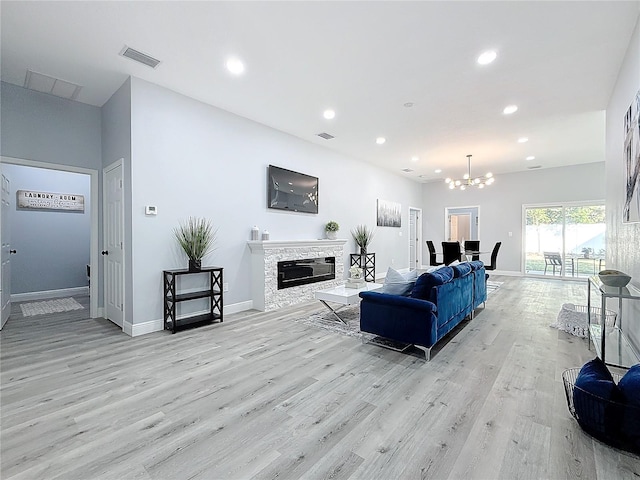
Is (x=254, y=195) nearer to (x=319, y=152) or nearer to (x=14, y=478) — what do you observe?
(x=319, y=152)

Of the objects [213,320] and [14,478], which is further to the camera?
[213,320]

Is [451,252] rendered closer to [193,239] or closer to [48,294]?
[193,239]

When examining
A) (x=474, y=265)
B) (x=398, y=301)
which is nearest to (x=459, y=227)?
(x=474, y=265)

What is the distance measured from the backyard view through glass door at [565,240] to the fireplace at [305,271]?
650cm

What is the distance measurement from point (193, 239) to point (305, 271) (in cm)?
218

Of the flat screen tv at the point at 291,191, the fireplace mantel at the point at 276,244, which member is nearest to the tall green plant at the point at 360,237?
the flat screen tv at the point at 291,191

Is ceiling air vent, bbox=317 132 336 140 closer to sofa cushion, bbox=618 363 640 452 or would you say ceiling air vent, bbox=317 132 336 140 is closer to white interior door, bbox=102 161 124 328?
white interior door, bbox=102 161 124 328

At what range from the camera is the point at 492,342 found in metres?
3.50

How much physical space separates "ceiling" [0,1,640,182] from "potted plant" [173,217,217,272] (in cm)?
175

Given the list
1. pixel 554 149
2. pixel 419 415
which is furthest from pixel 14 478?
pixel 554 149

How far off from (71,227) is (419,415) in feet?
24.1

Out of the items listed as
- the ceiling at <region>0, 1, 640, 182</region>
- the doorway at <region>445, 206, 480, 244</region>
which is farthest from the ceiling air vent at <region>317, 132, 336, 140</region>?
the doorway at <region>445, 206, 480, 244</region>

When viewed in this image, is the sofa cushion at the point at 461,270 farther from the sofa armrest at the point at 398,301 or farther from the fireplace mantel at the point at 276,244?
the fireplace mantel at the point at 276,244

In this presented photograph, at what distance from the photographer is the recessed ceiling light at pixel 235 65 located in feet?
10.9
